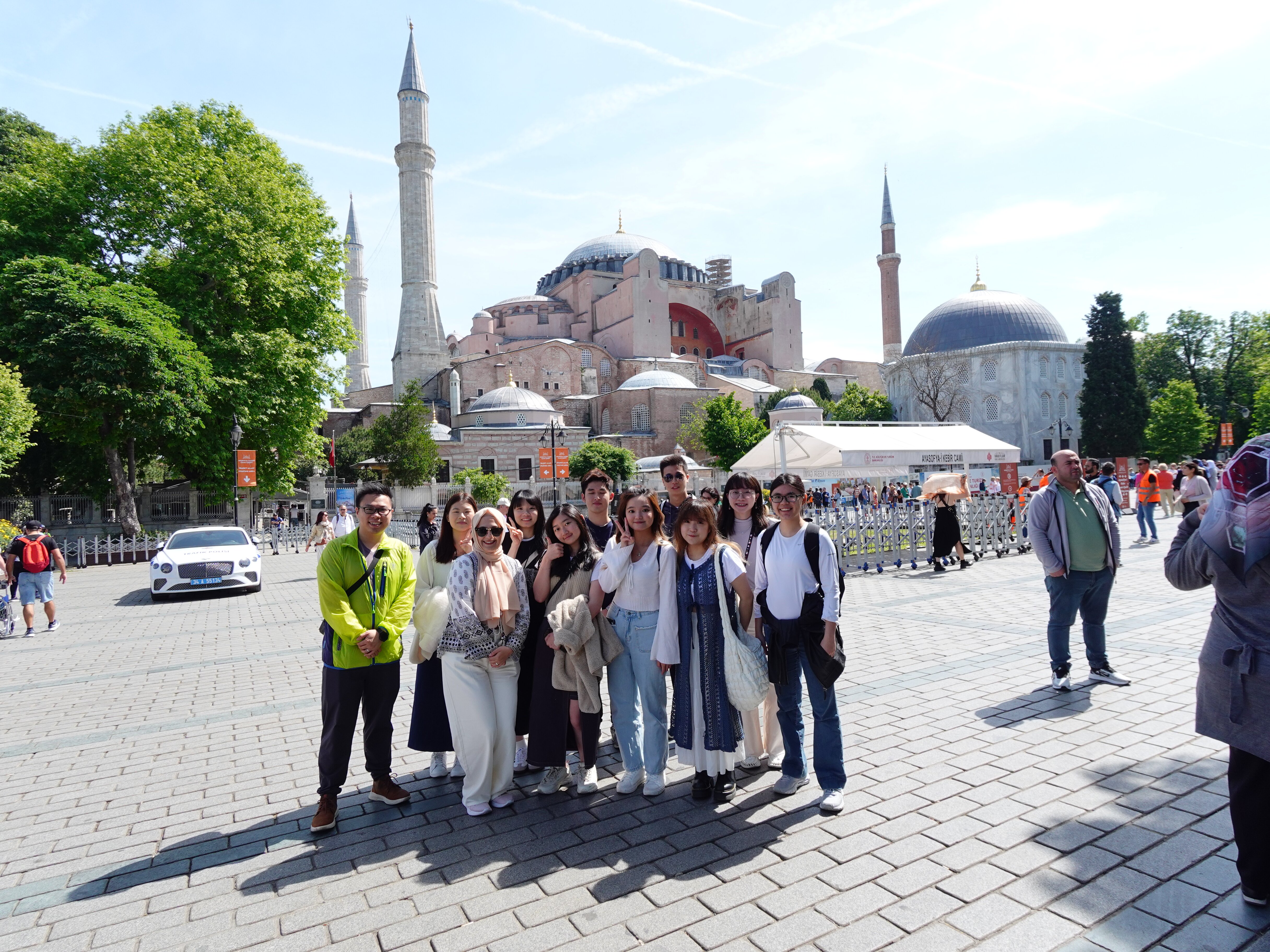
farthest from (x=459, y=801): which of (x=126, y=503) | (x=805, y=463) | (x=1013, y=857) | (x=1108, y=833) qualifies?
(x=126, y=503)

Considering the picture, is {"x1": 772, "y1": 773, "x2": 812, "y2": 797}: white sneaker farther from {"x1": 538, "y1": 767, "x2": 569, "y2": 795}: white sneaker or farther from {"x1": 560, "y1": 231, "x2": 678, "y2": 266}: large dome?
{"x1": 560, "y1": 231, "x2": 678, "y2": 266}: large dome

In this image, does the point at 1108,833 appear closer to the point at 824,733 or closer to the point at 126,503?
the point at 824,733

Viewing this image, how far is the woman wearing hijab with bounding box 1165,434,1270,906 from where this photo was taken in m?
2.45

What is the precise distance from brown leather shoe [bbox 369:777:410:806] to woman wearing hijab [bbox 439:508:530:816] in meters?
0.33

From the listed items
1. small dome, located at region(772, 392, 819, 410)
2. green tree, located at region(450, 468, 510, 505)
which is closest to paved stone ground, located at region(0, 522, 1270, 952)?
green tree, located at region(450, 468, 510, 505)

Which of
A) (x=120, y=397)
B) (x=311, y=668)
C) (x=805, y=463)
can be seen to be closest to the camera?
(x=311, y=668)

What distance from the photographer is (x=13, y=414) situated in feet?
54.1

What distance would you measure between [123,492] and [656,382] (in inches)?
1332

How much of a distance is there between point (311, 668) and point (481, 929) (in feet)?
16.0

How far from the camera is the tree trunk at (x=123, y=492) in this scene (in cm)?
2053

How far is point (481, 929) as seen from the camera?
2617 millimetres

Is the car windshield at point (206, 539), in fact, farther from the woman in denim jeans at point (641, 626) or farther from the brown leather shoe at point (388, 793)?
the woman in denim jeans at point (641, 626)

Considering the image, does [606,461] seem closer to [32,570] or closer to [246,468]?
[246,468]

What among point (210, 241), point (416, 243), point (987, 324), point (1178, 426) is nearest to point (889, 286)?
point (987, 324)
